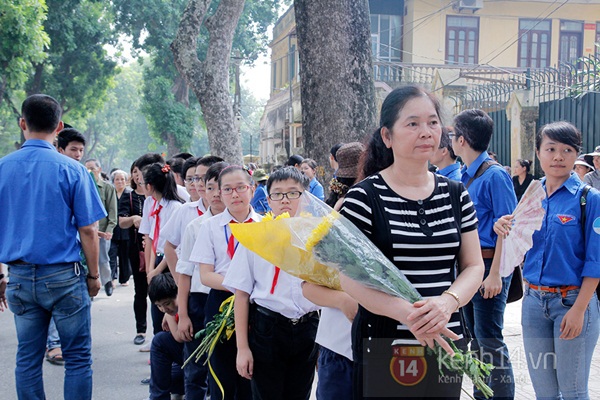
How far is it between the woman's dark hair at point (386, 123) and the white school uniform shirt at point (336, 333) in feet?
2.16

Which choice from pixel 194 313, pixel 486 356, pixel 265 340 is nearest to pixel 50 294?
pixel 194 313

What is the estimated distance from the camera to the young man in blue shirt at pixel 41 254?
4227 millimetres

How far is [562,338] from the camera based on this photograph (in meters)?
3.52

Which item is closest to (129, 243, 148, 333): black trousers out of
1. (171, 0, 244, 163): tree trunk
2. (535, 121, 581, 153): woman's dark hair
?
(171, 0, 244, 163): tree trunk

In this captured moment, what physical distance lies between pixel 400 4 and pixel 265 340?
23671 millimetres

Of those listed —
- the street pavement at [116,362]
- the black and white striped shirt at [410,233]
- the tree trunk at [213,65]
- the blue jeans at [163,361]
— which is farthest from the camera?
the tree trunk at [213,65]

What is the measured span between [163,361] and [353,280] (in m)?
2.81

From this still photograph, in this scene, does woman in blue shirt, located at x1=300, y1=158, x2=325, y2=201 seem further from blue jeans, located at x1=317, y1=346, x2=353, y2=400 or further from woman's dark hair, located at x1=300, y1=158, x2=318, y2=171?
blue jeans, located at x1=317, y1=346, x2=353, y2=400

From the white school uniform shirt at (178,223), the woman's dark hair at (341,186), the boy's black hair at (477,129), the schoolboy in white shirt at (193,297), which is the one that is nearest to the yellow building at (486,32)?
the white school uniform shirt at (178,223)

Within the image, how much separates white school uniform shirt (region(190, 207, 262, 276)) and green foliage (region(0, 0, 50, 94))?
12.0 metres

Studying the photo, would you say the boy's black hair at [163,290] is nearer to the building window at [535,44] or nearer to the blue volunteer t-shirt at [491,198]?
the blue volunteer t-shirt at [491,198]

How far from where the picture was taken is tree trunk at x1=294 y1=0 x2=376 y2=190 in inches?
265

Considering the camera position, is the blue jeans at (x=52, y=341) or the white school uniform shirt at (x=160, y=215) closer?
the white school uniform shirt at (x=160, y=215)

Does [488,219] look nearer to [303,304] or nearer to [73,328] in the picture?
[303,304]
